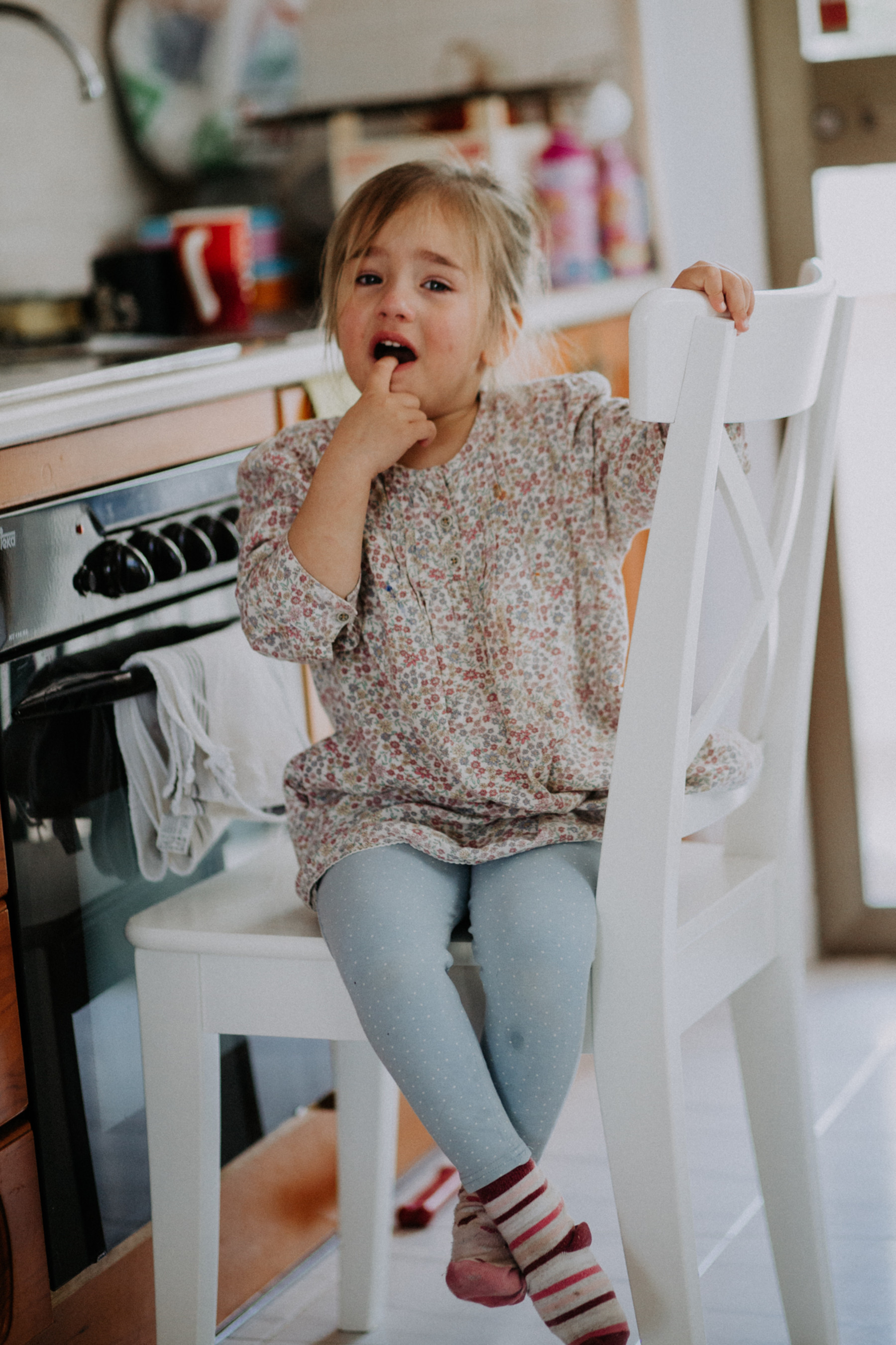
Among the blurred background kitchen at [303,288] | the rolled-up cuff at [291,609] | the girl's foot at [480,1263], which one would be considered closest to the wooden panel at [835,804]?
the blurred background kitchen at [303,288]

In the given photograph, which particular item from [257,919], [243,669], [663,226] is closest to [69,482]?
[243,669]

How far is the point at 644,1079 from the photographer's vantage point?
1.09 m

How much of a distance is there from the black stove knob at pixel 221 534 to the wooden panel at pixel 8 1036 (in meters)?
0.39

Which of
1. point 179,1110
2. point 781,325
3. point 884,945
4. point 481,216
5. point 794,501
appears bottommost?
point 884,945

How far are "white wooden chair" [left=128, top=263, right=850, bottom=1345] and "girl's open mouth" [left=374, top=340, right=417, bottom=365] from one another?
316mm

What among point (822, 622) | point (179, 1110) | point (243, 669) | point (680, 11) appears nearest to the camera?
point (179, 1110)

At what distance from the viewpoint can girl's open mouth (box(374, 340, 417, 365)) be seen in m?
1.28

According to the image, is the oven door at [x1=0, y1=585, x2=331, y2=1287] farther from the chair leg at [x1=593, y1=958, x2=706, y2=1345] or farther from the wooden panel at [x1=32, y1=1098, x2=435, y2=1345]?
the chair leg at [x1=593, y1=958, x2=706, y2=1345]

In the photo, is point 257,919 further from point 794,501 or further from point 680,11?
point 680,11

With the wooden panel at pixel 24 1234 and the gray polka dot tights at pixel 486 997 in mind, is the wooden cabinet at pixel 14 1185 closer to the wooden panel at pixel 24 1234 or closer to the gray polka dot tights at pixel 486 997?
the wooden panel at pixel 24 1234

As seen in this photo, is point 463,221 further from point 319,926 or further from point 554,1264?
point 554,1264

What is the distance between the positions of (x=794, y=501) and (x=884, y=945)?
4.02ft

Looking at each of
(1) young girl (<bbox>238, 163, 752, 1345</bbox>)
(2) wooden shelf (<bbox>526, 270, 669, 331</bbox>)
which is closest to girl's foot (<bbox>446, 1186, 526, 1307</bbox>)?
(1) young girl (<bbox>238, 163, 752, 1345</bbox>)

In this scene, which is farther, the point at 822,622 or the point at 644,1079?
the point at 822,622
